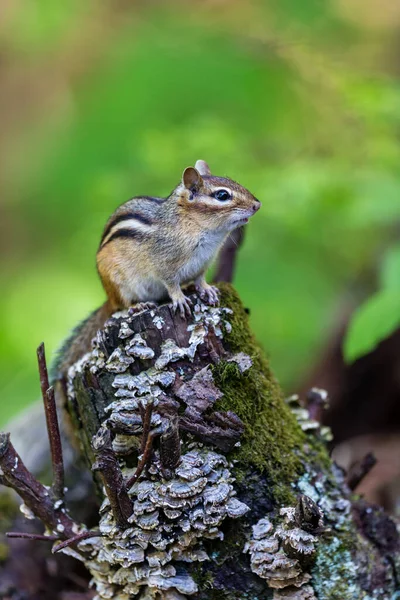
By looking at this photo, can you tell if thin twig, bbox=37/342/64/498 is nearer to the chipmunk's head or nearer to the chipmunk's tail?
the chipmunk's tail

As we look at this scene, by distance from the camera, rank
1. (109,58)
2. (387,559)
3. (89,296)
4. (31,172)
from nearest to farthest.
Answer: (387,559) < (89,296) < (31,172) < (109,58)

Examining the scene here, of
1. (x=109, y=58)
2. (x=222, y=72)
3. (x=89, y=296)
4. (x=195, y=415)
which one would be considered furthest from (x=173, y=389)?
(x=109, y=58)

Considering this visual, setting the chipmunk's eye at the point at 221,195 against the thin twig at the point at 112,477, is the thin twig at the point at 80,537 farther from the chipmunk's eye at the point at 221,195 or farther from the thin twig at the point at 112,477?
the chipmunk's eye at the point at 221,195

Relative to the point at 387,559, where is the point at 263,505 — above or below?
above

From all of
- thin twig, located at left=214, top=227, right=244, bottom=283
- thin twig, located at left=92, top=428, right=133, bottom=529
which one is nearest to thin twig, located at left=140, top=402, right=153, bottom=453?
thin twig, located at left=92, top=428, right=133, bottom=529

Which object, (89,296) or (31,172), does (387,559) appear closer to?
(89,296)

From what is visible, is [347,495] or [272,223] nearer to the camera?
[347,495]
